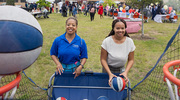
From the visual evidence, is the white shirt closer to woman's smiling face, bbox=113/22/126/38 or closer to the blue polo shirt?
woman's smiling face, bbox=113/22/126/38

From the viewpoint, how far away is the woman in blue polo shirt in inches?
110

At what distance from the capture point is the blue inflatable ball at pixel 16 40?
5.80 feet

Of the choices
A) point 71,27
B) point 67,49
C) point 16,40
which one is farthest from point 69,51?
point 16,40

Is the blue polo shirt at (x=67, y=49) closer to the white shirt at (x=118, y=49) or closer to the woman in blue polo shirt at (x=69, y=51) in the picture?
the woman in blue polo shirt at (x=69, y=51)

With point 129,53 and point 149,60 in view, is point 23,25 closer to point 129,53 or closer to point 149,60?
point 129,53

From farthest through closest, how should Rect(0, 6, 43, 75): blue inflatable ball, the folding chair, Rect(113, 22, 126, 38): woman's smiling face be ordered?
the folding chair < Rect(113, 22, 126, 38): woman's smiling face < Rect(0, 6, 43, 75): blue inflatable ball

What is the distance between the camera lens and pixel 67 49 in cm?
277

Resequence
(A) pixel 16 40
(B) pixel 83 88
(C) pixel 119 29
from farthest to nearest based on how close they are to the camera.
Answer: (B) pixel 83 88, (C) pixel 119 29, (A) pixel 16 40

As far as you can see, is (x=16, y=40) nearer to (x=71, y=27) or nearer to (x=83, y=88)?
(x=71, y=27)

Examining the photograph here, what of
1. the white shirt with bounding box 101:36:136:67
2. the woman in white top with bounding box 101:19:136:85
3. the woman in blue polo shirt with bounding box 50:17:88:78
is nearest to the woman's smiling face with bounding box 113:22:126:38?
the woman in white top with bounding box 101:19:136:85

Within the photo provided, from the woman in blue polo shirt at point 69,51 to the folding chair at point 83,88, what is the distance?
0.15 metres

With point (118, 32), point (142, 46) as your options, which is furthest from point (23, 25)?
point (142, 46)

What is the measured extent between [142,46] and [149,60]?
1.95 metres

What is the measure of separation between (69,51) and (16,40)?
3.50ft
